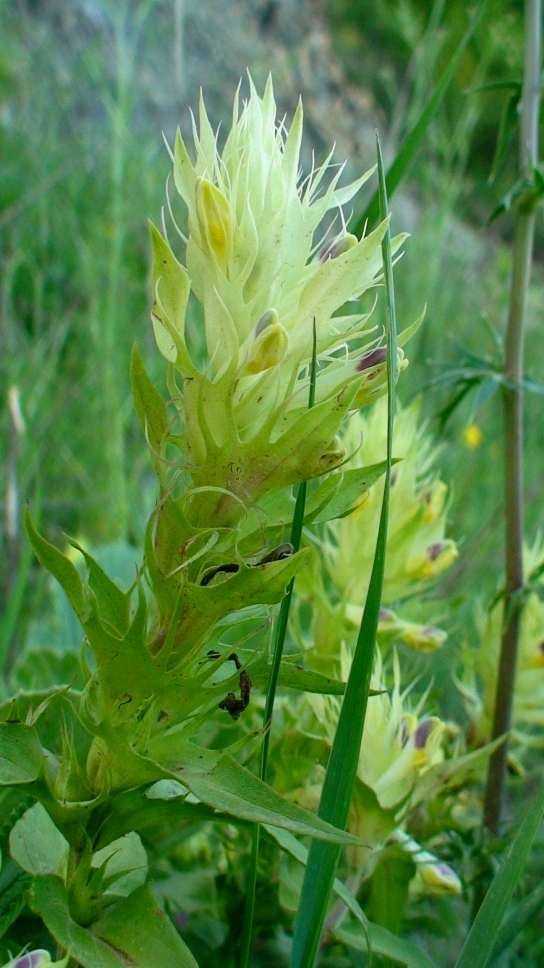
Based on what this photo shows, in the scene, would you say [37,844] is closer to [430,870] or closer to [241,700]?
[241,700]

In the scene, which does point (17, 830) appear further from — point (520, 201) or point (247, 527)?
point (520, 201)

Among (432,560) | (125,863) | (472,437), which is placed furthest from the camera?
(472,437)

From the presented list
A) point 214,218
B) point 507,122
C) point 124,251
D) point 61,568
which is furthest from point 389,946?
point 124,251

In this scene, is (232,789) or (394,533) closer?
(232,789)

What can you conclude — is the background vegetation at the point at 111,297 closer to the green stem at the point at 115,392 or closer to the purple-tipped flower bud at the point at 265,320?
the green stem at the point at 115,392

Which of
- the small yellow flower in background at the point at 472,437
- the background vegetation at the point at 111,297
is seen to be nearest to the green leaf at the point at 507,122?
the background vegetation at the point at 111,297
